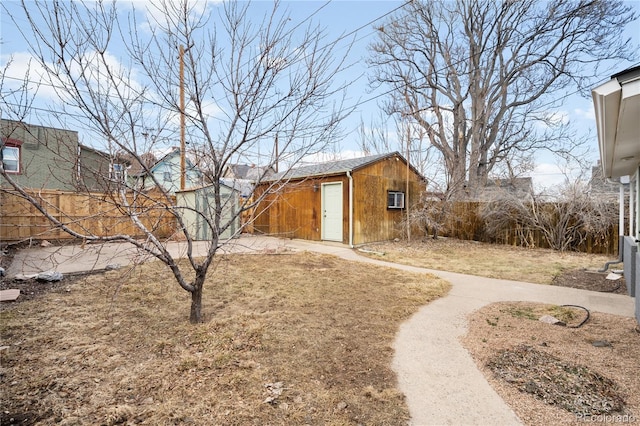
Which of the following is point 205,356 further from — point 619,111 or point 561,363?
point 619,111

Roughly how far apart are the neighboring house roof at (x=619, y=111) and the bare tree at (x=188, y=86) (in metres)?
2.22

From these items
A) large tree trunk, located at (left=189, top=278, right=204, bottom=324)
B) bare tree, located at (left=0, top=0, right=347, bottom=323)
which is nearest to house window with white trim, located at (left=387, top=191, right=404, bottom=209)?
bare tree, located at (left=0, top=0, right=347, bottom=323)

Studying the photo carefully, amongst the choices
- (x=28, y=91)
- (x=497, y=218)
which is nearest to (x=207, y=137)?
(x=28, y=91)

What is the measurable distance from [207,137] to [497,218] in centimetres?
1097

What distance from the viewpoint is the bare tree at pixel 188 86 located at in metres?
2.71

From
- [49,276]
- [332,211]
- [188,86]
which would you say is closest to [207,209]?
[188,86]

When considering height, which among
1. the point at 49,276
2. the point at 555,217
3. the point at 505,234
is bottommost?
the point at 49,276

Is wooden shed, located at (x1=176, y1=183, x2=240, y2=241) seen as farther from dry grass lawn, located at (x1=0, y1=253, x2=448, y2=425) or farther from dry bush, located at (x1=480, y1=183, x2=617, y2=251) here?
dry bush, located at (x1=480, y1=183, x2=617, y2=251)

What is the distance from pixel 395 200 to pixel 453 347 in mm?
8913

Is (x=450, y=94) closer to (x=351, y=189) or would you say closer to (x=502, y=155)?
(x=502, y=155)

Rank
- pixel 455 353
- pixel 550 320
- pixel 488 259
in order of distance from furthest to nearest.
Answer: pixel 488 259
pixel 550 320
pixel 455 353

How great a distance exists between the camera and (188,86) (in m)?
3.25

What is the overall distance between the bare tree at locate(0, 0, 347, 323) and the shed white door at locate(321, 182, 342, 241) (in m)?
6.81

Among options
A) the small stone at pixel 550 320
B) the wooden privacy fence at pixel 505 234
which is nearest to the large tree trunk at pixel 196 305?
the small stone at pixel 550 320
